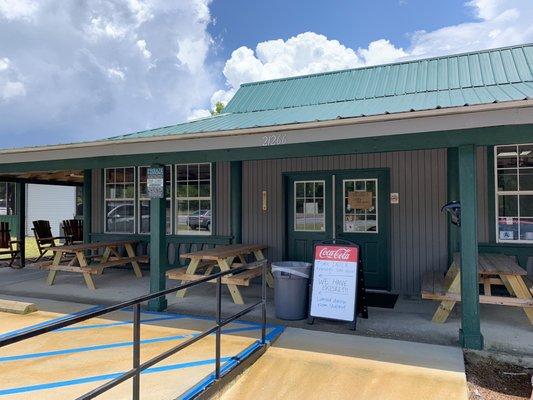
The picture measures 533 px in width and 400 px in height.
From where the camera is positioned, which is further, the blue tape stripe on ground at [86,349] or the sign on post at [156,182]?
the sign on post at [156,182]

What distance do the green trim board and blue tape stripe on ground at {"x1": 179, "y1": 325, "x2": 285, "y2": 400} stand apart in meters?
2.07

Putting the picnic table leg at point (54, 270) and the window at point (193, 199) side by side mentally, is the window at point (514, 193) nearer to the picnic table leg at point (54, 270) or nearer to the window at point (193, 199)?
the window at point (193, 199)

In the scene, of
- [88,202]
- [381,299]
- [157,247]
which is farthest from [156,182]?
[88,202]

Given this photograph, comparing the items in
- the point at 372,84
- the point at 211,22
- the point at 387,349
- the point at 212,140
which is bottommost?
the point at 387,349

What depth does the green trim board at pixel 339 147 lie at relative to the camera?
12.9 feet

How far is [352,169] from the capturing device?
693 cm

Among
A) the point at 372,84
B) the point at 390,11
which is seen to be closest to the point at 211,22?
the point at 390,11

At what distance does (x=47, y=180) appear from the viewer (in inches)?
448

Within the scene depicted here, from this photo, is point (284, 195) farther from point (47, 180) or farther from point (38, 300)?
point (47, 180)

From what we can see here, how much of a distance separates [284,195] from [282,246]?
946 millimetres

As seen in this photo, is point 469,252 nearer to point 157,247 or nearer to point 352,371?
point 352,371

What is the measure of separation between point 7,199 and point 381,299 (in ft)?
54.0

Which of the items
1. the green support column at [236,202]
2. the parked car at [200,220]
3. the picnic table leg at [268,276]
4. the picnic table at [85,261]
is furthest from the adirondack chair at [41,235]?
the picnic table leg at [268,276]

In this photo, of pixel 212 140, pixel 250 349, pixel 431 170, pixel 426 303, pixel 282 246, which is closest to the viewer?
pixel 250 349
